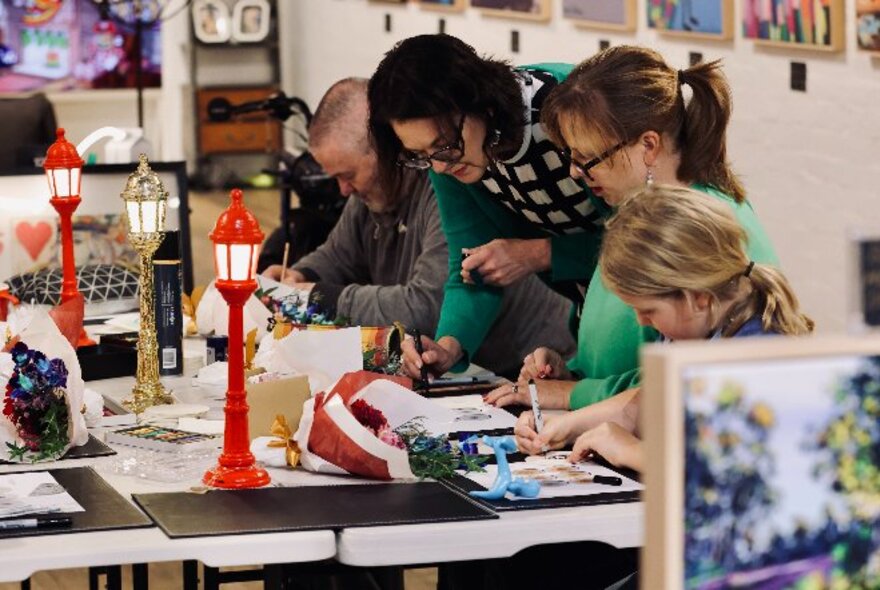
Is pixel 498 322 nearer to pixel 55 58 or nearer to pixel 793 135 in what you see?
Result: pixel 793 135

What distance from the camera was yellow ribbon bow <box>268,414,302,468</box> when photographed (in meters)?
2.75

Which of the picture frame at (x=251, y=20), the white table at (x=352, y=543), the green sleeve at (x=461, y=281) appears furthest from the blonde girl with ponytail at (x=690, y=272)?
the picture frame at (x=251, y=20)

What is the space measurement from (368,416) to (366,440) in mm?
69

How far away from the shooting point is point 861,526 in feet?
4.73

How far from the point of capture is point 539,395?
3209mm

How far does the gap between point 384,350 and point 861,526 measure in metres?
2.02

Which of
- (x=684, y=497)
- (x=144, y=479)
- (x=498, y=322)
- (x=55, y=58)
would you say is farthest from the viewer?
(x=55, y=58)

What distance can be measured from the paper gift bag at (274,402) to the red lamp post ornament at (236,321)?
241mm

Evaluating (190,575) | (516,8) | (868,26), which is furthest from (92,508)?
(516,8)

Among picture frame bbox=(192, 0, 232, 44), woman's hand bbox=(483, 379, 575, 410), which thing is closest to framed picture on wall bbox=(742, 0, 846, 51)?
woman's hand bbox=(483, 379, 575, 410)

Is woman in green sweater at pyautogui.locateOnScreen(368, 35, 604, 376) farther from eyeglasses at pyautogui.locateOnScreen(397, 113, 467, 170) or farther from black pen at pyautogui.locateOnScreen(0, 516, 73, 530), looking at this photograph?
black pen at pyautogui.locateOnScreen(0, 516, 73, 530)

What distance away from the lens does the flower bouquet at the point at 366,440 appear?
2660 millimetres

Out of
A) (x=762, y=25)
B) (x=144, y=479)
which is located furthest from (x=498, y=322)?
(x=762, y=25)

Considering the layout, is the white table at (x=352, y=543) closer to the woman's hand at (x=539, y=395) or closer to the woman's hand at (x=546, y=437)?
the woman's hand at (x=546, y=437)
